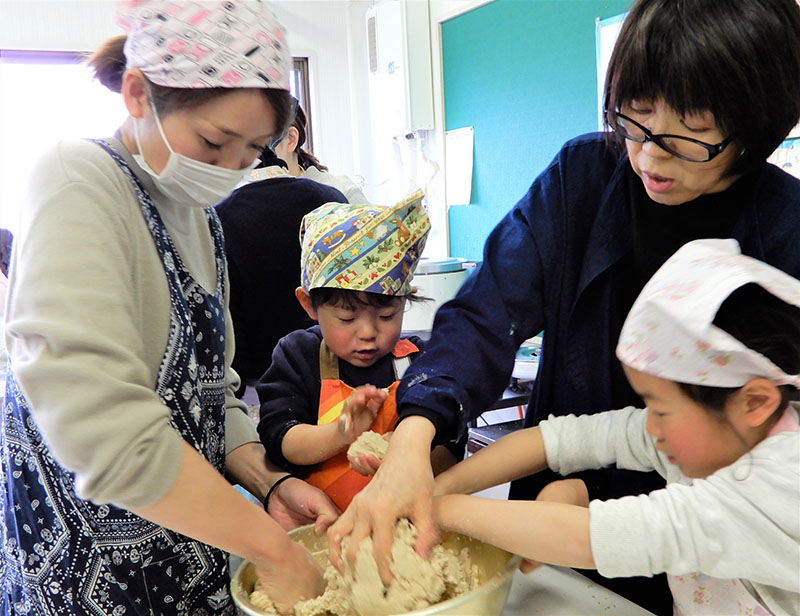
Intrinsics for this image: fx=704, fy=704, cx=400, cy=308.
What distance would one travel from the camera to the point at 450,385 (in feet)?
3.23

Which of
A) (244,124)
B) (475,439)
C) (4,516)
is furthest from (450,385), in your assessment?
(475,439)

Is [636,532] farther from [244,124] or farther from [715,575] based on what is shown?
[244,124]

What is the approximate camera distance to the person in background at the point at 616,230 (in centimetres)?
86

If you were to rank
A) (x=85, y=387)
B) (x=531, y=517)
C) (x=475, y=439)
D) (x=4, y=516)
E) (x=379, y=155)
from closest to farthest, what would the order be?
(x=85, y=387) → (x=531, y=517) → (x=4, y=516) → (x=475, y=439) → (x=379, y=155)

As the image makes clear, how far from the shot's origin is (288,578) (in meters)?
0.85

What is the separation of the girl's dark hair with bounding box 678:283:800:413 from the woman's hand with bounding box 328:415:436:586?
380 millimetres

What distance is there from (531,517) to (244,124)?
596 mm

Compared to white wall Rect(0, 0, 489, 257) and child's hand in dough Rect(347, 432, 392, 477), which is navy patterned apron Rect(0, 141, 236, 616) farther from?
white wall Rect(0, 0, 489, 257)

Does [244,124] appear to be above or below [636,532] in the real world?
above

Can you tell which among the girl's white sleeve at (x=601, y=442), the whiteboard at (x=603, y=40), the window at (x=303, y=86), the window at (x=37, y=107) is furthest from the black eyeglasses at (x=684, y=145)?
the window at (x=303, y=86)

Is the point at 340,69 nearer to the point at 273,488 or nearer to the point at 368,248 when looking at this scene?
the point at 368,248

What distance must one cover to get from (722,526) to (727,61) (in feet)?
1.77

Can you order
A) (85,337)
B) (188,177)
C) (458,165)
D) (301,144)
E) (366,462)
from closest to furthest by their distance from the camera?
(85,337)
(188,177)
(366,462)
(301,144)
(458,165)

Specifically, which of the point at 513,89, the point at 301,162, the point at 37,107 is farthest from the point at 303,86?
the point at 301,162
